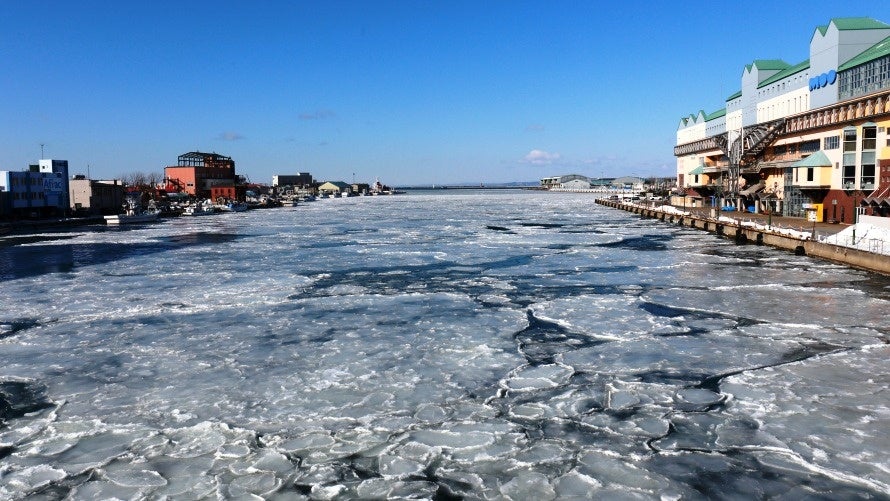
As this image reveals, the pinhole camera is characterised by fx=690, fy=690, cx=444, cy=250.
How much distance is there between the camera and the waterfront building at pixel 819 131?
3397 centimetres

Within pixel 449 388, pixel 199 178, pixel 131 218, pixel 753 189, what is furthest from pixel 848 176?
pixel 199 178

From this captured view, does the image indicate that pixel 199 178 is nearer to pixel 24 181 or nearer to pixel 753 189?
pixel 24 181

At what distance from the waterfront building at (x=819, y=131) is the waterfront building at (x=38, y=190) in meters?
61.8

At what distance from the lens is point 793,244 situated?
98.3ft

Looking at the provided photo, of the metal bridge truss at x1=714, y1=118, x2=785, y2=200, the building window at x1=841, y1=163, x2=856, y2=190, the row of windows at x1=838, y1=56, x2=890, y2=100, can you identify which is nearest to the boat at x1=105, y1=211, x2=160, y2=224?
the metal bridge truss at x1=714, y1=118, x2=785, y2=200

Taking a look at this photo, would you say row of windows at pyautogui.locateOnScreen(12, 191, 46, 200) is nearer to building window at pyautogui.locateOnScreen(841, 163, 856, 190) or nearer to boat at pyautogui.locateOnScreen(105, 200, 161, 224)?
boat at pyautogui.locateOnScreen(105, 200, 161, 224)

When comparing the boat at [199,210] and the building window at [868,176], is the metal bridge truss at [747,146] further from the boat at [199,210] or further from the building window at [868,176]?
the boat at [199,210]

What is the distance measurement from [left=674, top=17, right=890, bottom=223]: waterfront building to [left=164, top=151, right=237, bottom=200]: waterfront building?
85.3m

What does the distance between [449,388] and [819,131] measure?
125ft

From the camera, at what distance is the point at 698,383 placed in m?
11.0

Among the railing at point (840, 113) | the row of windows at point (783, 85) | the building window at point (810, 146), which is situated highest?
the row of windows at point (783, 85)

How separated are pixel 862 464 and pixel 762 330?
7049 millimetres

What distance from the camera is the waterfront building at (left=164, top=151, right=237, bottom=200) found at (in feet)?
388

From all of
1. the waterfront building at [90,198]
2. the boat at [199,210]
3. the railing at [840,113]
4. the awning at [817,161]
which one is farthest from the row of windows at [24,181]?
the railing at [840,113]
